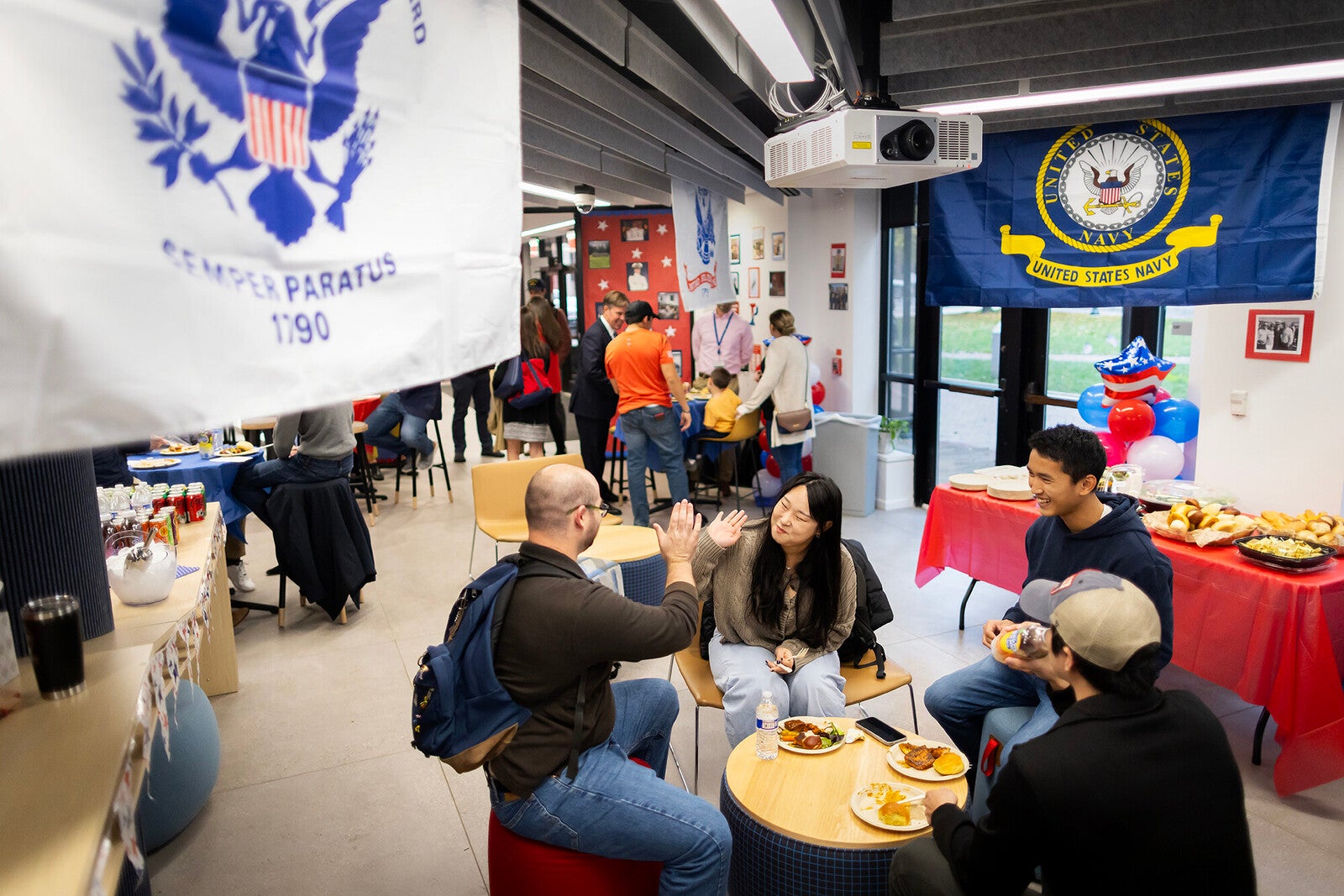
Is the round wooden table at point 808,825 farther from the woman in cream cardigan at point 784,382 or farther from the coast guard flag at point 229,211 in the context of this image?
the woman in cream cardigan at point 784,382

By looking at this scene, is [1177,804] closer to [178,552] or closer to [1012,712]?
[1012,712]

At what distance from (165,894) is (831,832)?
7.04ft

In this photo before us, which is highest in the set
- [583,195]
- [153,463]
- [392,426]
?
[583,195]

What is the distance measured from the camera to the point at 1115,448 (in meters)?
4.86

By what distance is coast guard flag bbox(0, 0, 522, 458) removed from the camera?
70 cm

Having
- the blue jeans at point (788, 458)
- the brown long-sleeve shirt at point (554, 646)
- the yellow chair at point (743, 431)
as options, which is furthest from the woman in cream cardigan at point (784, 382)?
the brown long-sleeve shirt at point (554, 646)

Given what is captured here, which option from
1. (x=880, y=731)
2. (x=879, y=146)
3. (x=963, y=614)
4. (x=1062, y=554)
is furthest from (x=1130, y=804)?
(x=963, y=614)

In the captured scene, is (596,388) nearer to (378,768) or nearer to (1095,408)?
(1095,408)

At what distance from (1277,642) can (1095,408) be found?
206cm

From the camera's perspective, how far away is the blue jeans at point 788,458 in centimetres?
707

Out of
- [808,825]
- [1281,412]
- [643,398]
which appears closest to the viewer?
[808,825]

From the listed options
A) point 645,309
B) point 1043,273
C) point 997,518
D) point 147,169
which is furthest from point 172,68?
point 645,309

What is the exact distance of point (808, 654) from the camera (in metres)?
3.20

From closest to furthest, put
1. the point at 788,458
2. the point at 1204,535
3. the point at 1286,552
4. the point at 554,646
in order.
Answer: the point at 554,646 < the point at 1286,552 < the point at 1204,535 < the point at 788,458
